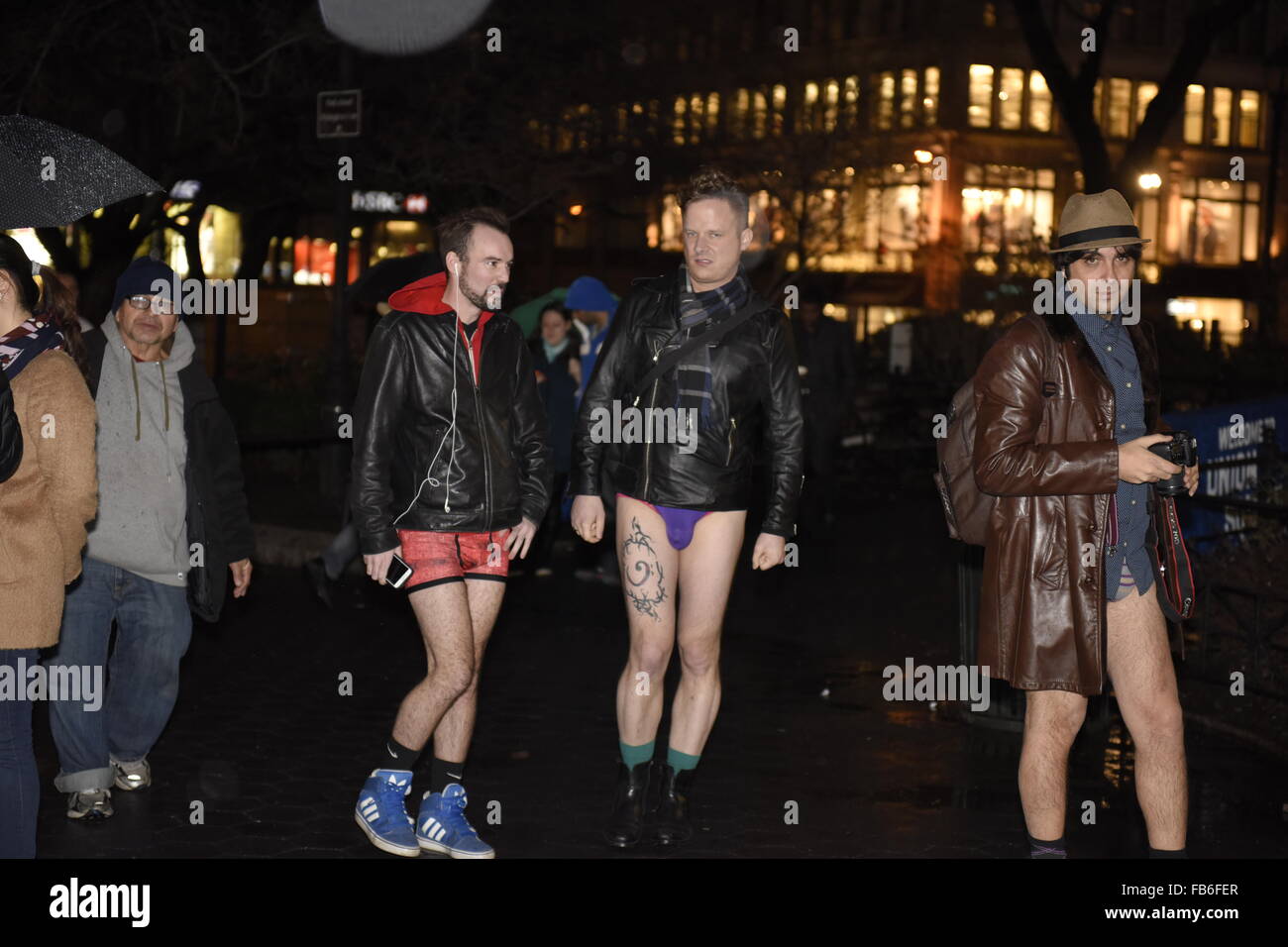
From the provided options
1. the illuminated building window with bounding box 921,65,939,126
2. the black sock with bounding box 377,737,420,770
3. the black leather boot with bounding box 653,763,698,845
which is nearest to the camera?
the black sock with bounding box 377,737,420,770

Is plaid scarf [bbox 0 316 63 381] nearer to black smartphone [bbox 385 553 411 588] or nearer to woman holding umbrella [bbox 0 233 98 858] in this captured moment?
woman holding umbrella [bbox 0 233 98 858]

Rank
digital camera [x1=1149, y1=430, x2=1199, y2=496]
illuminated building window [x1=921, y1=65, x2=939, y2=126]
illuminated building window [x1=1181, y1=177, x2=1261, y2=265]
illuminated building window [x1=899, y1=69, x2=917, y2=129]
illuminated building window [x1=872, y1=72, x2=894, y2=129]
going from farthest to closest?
illuminated building window [x1=1181, y1=177, x2=1261, y2=265] < illuminated building window [x1=921, y1=65, x2=939, y2=126] < illuminated building window [x1=899, y1=69, x2=917, y2=129] < illuminated building window [x1=872, y1=72, x2=894, y2=129] < digital camera [x1=1149, y1=430, x2=1199, y2=496]

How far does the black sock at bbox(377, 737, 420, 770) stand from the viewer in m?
5.84

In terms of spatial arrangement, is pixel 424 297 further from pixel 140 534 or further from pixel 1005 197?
pixel 1005 197

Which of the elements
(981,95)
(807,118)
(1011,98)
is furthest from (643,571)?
(1011,98)

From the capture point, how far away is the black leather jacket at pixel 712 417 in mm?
5883

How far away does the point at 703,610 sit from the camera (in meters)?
5.97

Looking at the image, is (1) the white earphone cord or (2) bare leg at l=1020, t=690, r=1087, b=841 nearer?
(2) bare leg at l=1020, t=690, r=1087, b=841

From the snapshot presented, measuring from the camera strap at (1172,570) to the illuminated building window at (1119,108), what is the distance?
192ft

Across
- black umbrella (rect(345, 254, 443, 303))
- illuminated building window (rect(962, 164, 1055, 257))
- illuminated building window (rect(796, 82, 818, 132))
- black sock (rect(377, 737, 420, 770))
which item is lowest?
black sock (rect(377, 737, 420, 770))

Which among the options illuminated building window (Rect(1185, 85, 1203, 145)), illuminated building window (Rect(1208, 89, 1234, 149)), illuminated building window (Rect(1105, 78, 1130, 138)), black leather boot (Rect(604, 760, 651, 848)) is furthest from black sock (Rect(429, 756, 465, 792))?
illuminated building window (Rect(1208, 89, 1234, 149))

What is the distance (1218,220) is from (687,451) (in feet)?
205

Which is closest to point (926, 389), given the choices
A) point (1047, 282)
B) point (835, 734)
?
point (835, 734)

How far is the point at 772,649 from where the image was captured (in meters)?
10.2
